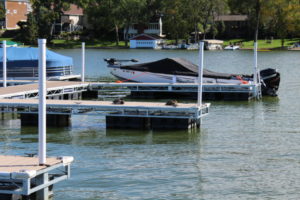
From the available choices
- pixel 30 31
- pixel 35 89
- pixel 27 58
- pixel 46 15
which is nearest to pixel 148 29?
pixel 46 15

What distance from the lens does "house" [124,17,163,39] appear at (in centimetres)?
13275

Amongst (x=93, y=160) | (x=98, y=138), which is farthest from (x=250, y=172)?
(x=98, y=138)

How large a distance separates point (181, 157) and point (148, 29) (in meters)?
113

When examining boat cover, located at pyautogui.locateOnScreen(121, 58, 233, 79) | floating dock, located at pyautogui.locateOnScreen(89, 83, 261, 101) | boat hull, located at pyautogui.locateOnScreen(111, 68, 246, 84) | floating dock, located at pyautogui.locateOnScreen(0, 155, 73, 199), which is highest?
boat cover, located at pyautogui.locateOnScreen(121, 58, 233, 79)

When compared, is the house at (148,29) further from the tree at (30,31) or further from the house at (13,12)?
the house at (13,12)

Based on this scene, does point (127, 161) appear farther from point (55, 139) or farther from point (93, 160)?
point (55, 139)

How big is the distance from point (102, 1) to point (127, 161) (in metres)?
105

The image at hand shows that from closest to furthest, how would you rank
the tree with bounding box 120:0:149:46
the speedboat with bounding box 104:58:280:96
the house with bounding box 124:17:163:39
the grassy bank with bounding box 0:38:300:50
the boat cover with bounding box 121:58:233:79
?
the speedboat with bounding box 104:58:280:96, the boat cover with bounding box 121:58:233:79, the grassy bank with bounding box 0:38:300:50, the tree with bounding box 120:0:149:46, the house with bounding box 124:17:163:39

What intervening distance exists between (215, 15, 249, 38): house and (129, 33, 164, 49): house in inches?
517

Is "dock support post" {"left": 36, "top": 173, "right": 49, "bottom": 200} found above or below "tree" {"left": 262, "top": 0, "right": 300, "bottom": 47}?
below

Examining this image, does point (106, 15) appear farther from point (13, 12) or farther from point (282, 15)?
point (282, 15)

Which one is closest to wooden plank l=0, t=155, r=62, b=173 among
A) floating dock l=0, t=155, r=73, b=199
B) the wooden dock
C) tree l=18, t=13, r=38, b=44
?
floating dock l=0, t=155, r=73, b=199

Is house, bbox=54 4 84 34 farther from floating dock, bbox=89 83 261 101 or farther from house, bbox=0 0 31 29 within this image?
floating dock, bbox=89 83 261 101

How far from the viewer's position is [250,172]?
20828mm
